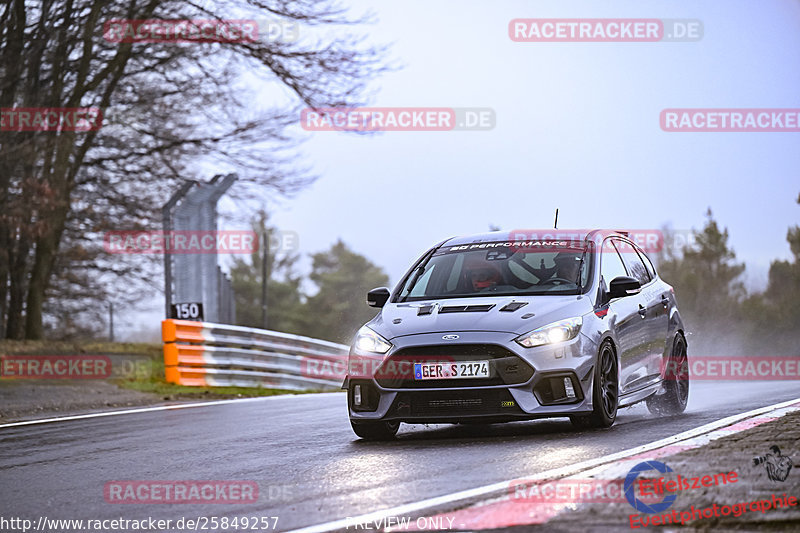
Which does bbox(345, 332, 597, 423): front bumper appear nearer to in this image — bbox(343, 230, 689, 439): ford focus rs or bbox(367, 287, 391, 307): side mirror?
bbox(343, 230, 689, 439): ford focus rs

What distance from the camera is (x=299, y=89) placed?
78.7ft

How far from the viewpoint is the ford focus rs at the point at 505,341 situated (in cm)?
809

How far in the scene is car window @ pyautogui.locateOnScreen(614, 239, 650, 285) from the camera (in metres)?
10.2

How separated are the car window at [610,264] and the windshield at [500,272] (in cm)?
19

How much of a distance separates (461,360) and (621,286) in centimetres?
162

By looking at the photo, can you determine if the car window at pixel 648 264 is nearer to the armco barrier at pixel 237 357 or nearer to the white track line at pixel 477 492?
the white track line at pixel 477 492

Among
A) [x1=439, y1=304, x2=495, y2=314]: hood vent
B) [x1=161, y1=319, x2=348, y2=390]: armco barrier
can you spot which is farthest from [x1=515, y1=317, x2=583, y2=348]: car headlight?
[x1=161, y1=319, x2=348, y2=390]: armco barrier

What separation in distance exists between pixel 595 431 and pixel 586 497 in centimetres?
317

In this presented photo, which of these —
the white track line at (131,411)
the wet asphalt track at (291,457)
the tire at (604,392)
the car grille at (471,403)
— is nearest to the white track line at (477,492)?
the wet asphalt track at (291,457)

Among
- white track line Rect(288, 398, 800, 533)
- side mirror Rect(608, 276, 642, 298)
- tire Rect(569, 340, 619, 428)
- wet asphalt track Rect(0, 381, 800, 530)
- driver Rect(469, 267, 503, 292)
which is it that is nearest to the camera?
white track line Rect(288, 398, 800, 533)

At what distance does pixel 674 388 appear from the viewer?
10.5 m

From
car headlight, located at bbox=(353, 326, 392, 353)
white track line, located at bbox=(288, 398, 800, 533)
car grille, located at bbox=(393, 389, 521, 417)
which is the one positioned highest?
car headlight, located at bbox=(353, 326, 392, 353)

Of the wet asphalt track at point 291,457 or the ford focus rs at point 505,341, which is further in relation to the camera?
the ford focus rs at point 505,341

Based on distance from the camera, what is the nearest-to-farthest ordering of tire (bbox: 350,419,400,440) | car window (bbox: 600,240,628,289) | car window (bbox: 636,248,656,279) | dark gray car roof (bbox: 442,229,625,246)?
tire (bbox: 350,419,400,440) → car window (bbox: 600,240,628,289) → dark gray car roof (bbox: 442,229,625,246) → car window (bbox: 636,248,656,279)
